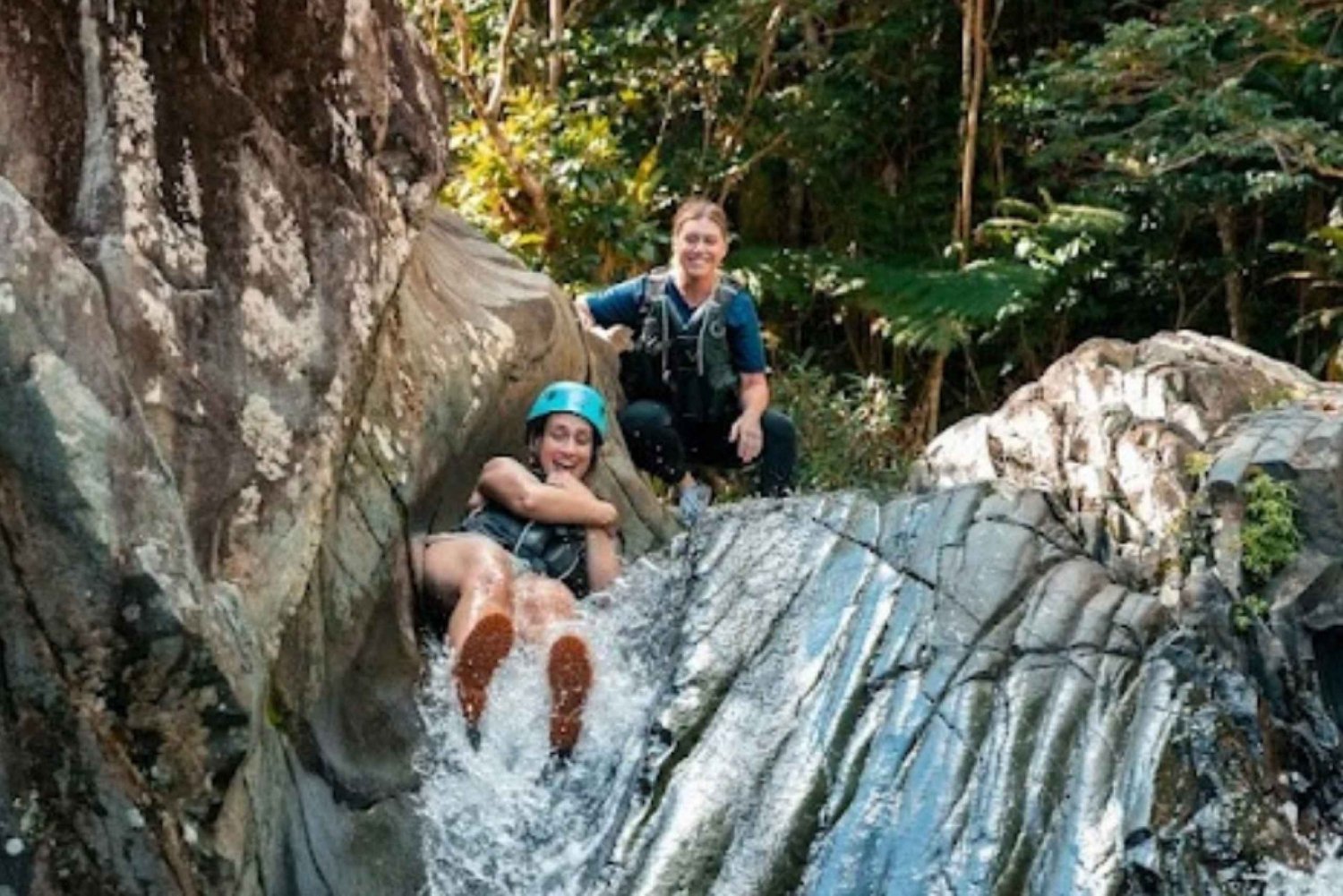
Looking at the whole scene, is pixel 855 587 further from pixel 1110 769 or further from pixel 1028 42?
pixel 1028 42

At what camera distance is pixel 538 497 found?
627 cm

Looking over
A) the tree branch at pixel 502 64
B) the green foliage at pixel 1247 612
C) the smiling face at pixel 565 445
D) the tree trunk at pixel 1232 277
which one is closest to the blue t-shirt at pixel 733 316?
the smiling face at pixel 565 445

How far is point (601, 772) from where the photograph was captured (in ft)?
18.0

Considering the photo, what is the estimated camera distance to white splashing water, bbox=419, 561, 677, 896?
516 cm

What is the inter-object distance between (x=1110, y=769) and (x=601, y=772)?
1.41 m

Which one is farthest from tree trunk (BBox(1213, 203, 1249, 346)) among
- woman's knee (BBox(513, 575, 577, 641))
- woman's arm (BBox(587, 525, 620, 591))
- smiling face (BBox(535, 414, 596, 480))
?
woman's knee (BBox(513, 575, 577, 641))

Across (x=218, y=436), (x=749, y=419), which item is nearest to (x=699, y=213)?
(x=749, y=419)

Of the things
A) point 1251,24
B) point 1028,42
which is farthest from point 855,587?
point 1028,42

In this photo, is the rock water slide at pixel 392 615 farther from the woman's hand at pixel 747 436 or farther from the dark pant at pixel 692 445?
the dark pant at pixel 692 445

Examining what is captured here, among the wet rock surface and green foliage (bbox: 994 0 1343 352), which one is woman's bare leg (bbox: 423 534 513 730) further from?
green foliage (bbox: 994 0 1343 352)

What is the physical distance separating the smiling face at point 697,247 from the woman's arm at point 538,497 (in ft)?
4.19

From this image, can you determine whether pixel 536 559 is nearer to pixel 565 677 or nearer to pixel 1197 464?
pixel 565 677

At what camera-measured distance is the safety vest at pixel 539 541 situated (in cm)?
628

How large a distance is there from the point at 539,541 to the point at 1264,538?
229 cm
